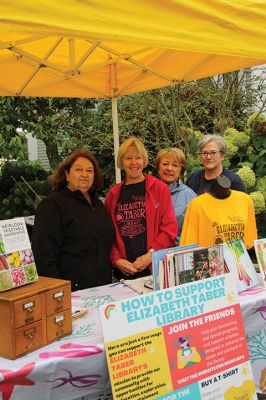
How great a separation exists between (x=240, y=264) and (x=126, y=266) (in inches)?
28.1

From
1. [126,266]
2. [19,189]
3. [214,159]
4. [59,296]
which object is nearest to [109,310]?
[59,296]

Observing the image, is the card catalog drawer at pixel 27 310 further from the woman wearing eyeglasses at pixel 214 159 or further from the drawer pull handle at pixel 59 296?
the woman wearing eyeglasses at pixel 214 159

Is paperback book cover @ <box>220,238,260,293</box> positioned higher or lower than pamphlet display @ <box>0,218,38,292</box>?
lower

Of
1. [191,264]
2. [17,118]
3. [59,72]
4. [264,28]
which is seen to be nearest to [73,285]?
[191,264]

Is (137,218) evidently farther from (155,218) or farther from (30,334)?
(30,334)

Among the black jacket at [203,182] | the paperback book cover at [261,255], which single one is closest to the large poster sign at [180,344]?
the paperback book cover at [261,255]

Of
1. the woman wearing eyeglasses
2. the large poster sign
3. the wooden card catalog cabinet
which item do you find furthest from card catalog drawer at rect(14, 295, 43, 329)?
the woman wearing eyeglasses

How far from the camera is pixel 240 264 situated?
2373 millimetres

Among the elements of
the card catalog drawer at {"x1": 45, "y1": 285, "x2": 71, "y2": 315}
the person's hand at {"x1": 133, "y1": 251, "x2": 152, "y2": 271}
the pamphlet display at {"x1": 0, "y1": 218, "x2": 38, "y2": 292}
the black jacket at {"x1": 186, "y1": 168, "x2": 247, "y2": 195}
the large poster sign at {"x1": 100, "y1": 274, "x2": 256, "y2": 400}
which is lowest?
the large poster sign at {"x1": 100, "y1": 274, "x2": 256, "y2": 400}

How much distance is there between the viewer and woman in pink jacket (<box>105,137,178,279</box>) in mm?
2773

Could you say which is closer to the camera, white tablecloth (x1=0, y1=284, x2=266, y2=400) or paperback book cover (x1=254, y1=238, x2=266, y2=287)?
white tablecloth (x1=0, y1=284, x2=266, y2=400)

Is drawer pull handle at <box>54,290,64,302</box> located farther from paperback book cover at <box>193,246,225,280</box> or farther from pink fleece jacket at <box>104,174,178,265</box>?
pink fleece jacket at <box>104,174,178,265</box>

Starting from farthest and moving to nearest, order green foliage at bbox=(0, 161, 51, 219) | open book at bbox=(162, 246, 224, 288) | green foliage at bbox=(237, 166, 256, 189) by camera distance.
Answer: green foliage at bbox=(0, 161, 51, 219) < green foliage at bbox=(237, 166, 256, 189) < open book at bbox=(162, 246, 224, 288)

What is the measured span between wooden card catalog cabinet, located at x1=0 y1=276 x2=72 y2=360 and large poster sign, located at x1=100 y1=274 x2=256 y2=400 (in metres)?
0.22
